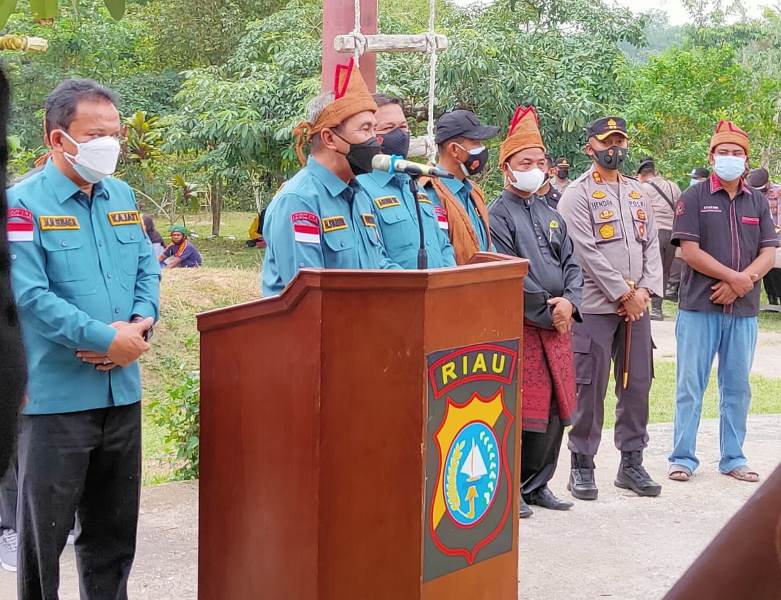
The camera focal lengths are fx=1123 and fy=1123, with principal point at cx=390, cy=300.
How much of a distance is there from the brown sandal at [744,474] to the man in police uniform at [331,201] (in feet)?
10.5

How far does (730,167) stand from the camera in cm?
645

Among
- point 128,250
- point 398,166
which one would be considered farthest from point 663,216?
point 128,250

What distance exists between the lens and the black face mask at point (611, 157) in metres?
6.26

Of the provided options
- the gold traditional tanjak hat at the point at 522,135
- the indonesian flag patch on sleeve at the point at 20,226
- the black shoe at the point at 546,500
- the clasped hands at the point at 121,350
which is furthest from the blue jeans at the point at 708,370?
the indonesian flag patch on sleeve at the point at 20,226

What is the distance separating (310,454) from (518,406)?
29.2 inches

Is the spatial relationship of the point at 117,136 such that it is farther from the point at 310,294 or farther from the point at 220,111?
the point at 220,111

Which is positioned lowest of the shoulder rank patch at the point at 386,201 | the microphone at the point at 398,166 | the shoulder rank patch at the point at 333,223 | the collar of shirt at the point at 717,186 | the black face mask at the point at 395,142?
the shoulder rank patch at the point at 333,223

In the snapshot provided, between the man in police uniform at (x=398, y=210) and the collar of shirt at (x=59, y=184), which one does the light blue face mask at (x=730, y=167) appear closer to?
the man in police uniform at (x=398, y=210)

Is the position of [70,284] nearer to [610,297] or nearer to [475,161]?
[475,161]

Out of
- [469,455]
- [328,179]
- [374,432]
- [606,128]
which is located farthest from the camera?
[606,128]

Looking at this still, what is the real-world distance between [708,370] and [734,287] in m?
0.55

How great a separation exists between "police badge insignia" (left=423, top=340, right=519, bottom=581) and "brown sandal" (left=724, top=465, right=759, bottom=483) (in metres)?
3.52

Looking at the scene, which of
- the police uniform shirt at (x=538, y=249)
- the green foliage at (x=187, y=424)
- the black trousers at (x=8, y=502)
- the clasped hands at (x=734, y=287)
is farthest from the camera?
the clasped hands at (x=734, y=287)

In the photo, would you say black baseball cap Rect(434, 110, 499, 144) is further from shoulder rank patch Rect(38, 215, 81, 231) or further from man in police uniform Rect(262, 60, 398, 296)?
shoulder rank patch Rect(38, 215, 81, 231)
